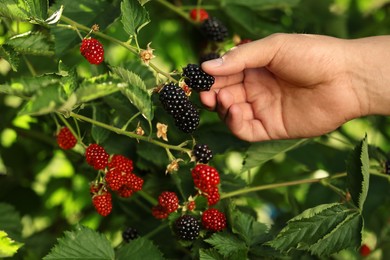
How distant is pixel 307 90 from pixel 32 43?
2.65 ft

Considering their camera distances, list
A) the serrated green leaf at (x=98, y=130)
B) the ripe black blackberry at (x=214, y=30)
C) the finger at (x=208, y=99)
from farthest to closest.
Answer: the ripe black blackberry at (x=214, y=30) → the finger at (x=208, y=99) → the serrated green leaf at (x=98, y=130)

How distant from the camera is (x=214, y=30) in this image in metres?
1.80

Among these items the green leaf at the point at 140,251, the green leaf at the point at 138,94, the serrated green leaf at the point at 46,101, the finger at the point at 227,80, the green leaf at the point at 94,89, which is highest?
the serrated green leaf at the point at 46,101

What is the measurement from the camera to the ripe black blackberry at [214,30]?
1.81 m

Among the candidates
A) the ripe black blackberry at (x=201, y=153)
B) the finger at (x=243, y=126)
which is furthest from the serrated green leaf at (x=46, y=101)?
the finger at (x=243, y=126)

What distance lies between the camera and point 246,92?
5.66 feet

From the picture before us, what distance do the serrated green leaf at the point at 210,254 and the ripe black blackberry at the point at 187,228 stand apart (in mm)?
45

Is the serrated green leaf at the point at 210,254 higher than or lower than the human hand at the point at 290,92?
lower

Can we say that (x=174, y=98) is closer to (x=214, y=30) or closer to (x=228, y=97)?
(x=228, y=97)

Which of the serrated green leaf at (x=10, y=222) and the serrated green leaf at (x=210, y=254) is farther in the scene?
the serrated green leaf at (x=10, y=222)

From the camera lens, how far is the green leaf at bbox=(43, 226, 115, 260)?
51.5 inches

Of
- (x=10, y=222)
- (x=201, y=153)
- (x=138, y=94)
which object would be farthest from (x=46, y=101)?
(x=10, y=222)

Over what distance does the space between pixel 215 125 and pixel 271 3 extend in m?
0.50

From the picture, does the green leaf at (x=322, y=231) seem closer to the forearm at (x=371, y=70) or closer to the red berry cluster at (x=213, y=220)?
the red berry cluster at (x=213, y=220)
